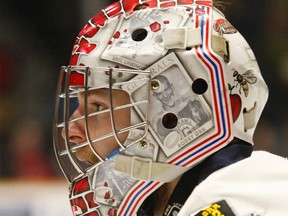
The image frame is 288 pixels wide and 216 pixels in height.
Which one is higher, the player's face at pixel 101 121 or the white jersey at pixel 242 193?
the player's face at pixel 101 121

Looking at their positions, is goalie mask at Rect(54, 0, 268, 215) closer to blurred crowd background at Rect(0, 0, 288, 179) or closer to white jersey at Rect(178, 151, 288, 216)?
white jersey at Rect(178, 151, 288, 216)

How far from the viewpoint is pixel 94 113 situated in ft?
5.27

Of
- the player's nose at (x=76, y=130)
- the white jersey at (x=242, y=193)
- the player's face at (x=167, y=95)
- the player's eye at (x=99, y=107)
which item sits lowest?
the white jersey at (x=242, y=193)

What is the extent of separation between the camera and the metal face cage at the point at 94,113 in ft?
5.17

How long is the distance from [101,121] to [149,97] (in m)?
0.14

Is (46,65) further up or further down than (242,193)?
further down

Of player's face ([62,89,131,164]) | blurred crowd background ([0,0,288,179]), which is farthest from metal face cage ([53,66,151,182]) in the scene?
blurred crowd background ([0,0,288,179])

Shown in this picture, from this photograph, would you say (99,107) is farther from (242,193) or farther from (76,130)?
(242,193)

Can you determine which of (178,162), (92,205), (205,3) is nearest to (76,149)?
(92,205)

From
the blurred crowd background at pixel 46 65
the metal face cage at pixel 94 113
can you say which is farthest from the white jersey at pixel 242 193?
the blurred crowd background at pixel 46 65

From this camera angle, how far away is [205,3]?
5.47 ft

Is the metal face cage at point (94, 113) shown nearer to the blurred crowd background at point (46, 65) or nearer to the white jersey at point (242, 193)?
the white jersey at point (242, 193)

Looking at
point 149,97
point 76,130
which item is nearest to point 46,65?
point 76,130

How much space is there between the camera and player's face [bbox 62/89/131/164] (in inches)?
63.7
